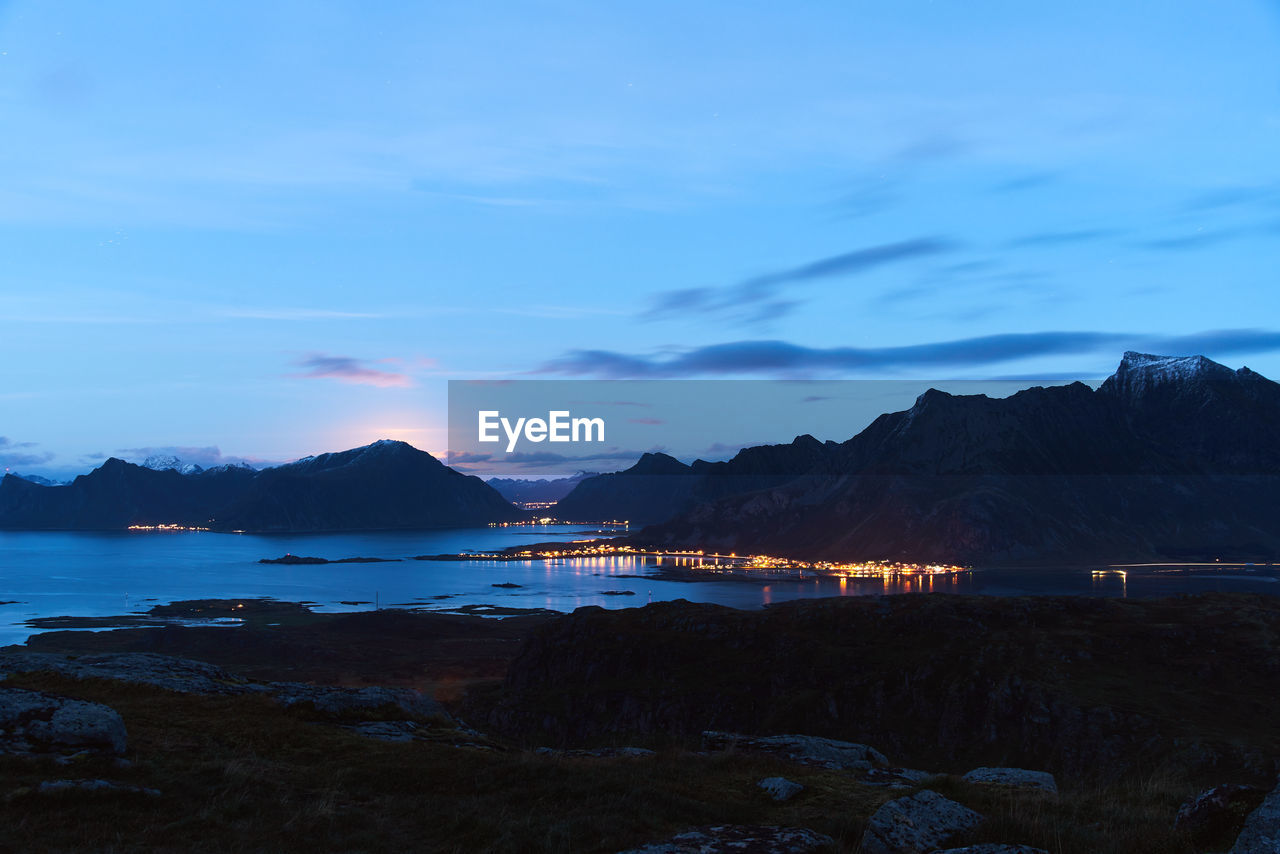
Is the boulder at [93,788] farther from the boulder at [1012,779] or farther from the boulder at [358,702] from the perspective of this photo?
the boulder at [1012,779]

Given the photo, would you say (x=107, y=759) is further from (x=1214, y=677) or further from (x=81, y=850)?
(x=1214, y=677)

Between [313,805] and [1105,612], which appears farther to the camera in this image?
[1105,612]

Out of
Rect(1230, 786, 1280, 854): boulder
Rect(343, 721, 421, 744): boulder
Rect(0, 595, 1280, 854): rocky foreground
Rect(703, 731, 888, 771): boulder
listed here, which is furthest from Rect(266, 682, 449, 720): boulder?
Rect(1230, 786, 1280, 854): boulder

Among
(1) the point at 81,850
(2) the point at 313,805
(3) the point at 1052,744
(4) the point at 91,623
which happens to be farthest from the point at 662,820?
(4) the point at 91,623

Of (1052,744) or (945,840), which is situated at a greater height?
(945,840)

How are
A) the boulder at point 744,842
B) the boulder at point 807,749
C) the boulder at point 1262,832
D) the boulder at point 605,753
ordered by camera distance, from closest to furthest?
the boulder at point 1262,832
the boulder at point 744,842
the boulder at point 605,753
the boulder at point 807,749

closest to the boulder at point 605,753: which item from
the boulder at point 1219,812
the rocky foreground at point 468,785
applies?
the rocky foreground at point 468,785
